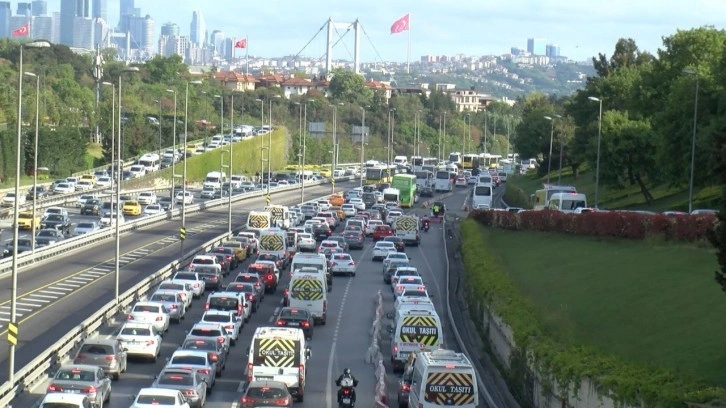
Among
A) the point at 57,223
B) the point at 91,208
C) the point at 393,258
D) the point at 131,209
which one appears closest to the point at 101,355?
the point at 393,258

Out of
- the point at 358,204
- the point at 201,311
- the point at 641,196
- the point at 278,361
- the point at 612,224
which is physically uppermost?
the point at 612,224

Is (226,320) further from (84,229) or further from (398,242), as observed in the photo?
(398,242)

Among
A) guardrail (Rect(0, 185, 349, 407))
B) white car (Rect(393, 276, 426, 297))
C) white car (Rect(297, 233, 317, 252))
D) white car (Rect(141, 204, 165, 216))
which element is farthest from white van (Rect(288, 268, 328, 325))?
white car (Rect(141, 204, 165, 216))

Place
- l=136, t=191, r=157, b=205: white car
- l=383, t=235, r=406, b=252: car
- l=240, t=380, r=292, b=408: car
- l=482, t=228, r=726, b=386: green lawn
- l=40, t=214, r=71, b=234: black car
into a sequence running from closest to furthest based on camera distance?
l=482, t=228, r=726, b=386: green lawn → l=240, t=380, r=292, b=408: car → l=383, t=235, r=406, b=252: car → l=40, t=214, r=71, b=234: black car → l=136, t=191, r=157, b=205: white car

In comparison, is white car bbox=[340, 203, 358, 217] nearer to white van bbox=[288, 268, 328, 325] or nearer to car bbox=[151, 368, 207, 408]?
white van bbox=[288, 268, 328, 325]

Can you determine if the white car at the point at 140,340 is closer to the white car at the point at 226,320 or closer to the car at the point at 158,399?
the white car at the point at 226,320

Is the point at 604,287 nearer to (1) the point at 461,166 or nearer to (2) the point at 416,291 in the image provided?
(2) the point at 416,291
